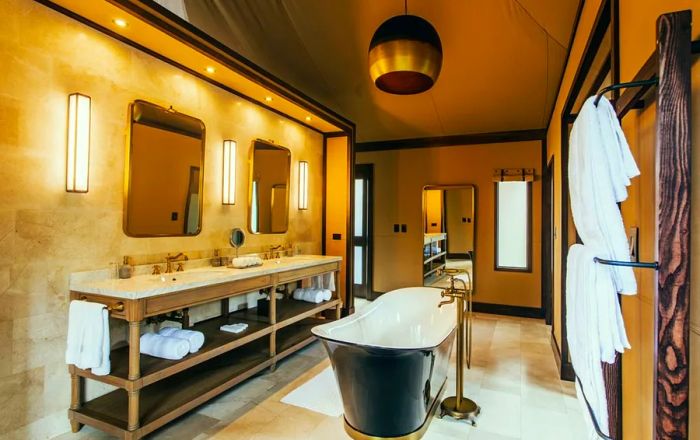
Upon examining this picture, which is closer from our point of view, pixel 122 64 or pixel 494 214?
pixel 122 64

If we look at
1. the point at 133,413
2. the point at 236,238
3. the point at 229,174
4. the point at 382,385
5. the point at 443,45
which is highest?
the point at 443,45

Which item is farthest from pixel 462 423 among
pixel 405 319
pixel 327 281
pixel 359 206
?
pixel 359 206

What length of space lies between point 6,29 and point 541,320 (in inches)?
240

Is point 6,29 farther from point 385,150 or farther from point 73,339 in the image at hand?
point 385,150

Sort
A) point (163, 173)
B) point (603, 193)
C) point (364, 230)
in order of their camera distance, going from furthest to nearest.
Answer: point (364, 230)
point (163, 173)
point (603, 193)

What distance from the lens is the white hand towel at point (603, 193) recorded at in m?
1.09

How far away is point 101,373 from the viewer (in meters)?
2.21

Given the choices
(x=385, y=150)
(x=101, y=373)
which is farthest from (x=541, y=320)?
(x=101, y=373)

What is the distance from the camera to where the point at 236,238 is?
3.63 metres

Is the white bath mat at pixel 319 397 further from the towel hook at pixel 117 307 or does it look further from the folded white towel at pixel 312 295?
the towel hook at pixel 117 307

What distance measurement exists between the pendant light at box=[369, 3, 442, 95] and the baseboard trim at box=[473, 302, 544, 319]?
4051 mm

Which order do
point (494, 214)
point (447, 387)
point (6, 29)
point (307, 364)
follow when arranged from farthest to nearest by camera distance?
point (494, 214)
point (307, 364)
point (447, 387)
point (6, 29)

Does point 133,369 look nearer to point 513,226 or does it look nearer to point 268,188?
point 268,188

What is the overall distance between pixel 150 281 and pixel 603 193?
8.43ft
